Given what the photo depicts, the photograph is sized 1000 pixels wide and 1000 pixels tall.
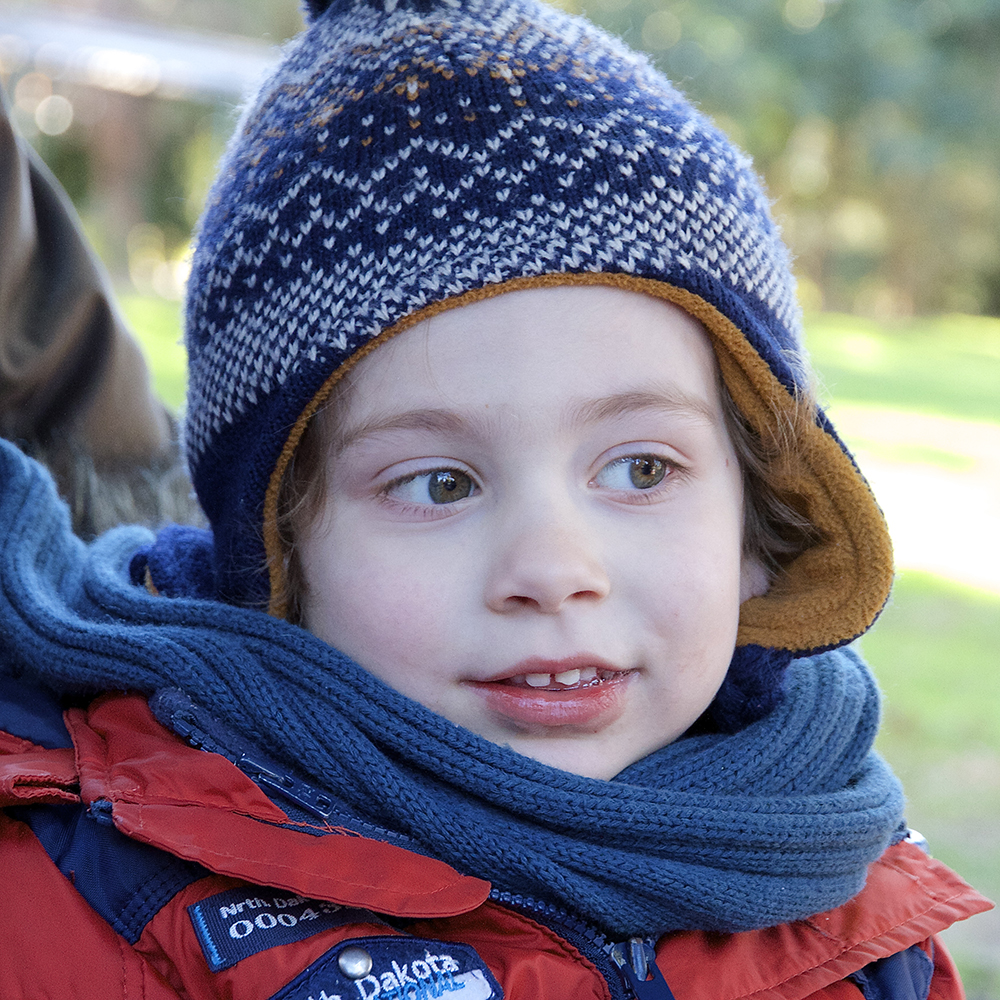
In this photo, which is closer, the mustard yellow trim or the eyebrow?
the eyebrow

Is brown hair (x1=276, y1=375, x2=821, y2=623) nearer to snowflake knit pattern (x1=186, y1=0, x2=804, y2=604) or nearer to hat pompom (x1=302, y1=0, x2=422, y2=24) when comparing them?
snowflake knit pattern (x1=186, y1=0, x2=804, y2=604)

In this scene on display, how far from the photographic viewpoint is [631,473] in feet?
4.46

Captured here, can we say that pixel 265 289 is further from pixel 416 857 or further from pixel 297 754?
pixel 416 857

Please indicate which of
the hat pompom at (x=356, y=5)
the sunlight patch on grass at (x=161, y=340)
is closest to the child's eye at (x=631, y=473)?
the hat pompom at (x=356, y=5)

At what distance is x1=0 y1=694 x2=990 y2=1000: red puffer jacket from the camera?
113cm

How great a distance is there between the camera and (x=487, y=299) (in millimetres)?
1286

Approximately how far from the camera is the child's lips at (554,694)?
1.29 meters

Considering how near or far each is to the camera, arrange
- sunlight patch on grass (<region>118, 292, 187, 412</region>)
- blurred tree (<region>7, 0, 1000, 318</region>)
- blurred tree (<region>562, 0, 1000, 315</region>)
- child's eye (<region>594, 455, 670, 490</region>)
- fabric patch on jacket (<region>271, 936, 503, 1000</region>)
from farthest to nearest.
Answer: blurred tree (<region>562, 0, 1000, 315</region>)
blurred tree (<region>7, 0, 1000, 318</region>)
sunlight patch on grass (<region>118, 292, 187, 412</region>)
child's eye (<region>594, 455, 670, 490</region>)
fabric patch on jacket (<region>271, 936, 503, 1000</region>)

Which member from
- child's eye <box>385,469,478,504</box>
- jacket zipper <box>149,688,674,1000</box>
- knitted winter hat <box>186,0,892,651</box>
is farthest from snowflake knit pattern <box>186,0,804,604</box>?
jacket zipper <box>149,688,674,1000</box>

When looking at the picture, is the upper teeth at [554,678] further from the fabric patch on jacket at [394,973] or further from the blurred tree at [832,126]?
the blurred tree at [832,126]

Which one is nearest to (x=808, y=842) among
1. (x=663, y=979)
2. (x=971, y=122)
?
(x=663, y=979)

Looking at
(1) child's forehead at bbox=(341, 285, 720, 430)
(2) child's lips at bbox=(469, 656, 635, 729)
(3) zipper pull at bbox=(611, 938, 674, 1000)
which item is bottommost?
(3) zipper pull at bbox=(611, 938, 674, 1000)

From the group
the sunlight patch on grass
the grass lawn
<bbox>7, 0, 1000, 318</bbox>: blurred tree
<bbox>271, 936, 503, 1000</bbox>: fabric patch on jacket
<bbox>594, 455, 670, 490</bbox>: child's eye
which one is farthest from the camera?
<bbox>7, 0, 1000, 318</bbox>: blurred tree

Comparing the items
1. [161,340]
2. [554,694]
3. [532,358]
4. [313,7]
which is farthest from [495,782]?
[161,340]
